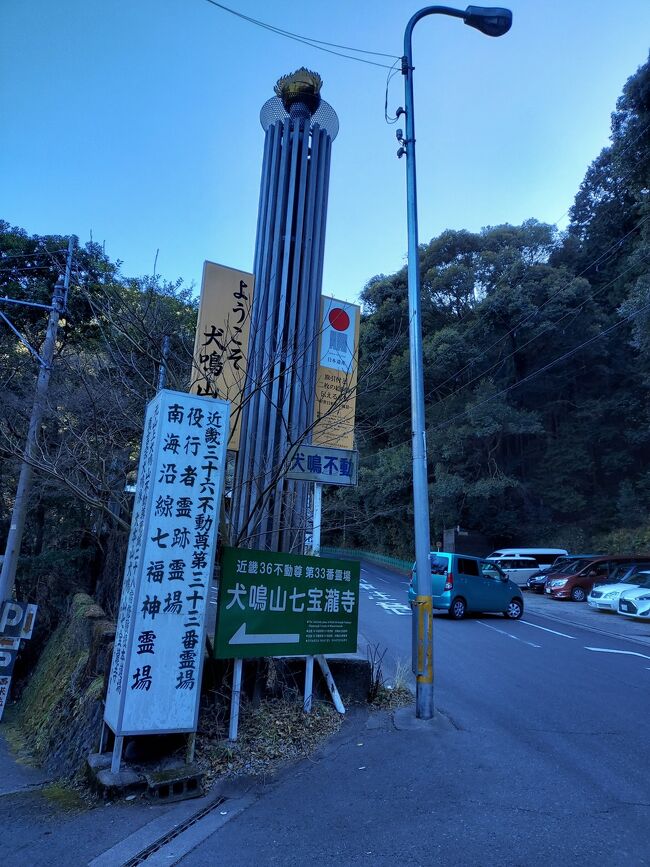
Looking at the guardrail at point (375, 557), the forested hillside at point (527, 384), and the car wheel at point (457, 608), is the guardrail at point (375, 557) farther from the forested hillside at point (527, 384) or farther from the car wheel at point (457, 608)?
the car wheel at point (457, 608)

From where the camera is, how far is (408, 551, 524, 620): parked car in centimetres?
1563

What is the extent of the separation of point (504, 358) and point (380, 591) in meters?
16.4

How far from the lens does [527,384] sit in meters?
34.7

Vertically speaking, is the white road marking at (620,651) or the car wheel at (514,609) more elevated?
the car wheel at (514,609)

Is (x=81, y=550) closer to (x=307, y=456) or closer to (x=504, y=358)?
(x=307, y=456)

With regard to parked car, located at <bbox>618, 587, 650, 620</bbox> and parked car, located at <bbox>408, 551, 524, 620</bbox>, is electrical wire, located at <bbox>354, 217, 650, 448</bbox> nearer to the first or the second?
parked car, located at <bbox>408, 551, 524, 620</bbox>

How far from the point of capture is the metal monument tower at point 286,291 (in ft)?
24.8

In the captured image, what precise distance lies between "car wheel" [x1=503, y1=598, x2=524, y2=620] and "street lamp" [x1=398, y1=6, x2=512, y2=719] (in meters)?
11.3

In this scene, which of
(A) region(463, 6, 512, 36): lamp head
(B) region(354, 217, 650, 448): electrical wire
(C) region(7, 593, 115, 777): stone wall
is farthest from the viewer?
(B) region(354, 217, 650, 448): electrical wire

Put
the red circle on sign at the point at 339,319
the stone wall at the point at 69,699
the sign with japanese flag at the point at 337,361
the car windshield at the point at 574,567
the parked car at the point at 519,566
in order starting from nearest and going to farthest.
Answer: the stone wall at the point at 69,699, the sign with japanese flag at the point at 337,361, the red circle on sign at the point at 339,319, the car windshield at the point at 574,567, the parked car at the point at 519,566

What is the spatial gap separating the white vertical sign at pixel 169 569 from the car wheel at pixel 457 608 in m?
12.0

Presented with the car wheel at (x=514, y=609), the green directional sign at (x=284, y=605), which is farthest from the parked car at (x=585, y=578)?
the green directional sign at (x=284, y=605)

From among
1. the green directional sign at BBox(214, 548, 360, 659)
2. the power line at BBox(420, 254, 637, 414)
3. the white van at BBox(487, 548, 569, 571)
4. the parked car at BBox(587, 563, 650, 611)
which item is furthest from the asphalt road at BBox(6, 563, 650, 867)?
the power line at BBox(420, 254, 637, 414)

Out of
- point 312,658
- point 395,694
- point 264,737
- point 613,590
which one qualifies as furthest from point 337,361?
point 613,590
